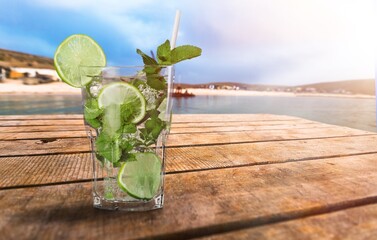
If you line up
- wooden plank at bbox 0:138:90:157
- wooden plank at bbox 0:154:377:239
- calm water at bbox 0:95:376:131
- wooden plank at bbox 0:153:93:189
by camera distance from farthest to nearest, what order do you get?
calm water at bbox 0:95:376:131, wooden plank at bbox 0:138:90:157, wooden plank at bbox 0:153:93:189, wooden plank at bbox 0:154:377:239

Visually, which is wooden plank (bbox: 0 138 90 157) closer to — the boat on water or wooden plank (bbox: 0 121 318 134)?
wooden plank (bbox: 0 121 318 134)

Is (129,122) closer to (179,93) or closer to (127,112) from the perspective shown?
(127,112)

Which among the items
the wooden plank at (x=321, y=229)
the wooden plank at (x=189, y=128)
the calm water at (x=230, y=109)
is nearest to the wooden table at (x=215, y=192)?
the wooden plank at (x=321, y=229)

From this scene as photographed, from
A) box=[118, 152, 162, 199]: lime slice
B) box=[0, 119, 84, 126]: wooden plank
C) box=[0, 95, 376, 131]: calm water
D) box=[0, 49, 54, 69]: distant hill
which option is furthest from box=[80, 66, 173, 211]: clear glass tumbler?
box=[0, 49, 54, 69]: distant hill

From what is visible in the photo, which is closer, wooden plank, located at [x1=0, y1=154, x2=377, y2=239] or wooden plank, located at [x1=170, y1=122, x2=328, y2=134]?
wooden plank, located at [x1=0, y1=154, x2=377, y2=239]

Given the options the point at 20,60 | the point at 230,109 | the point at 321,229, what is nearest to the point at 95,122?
the point at 321,229

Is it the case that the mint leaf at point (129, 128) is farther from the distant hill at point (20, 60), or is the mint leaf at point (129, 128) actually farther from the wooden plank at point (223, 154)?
the distant hill at point (20, 60)
